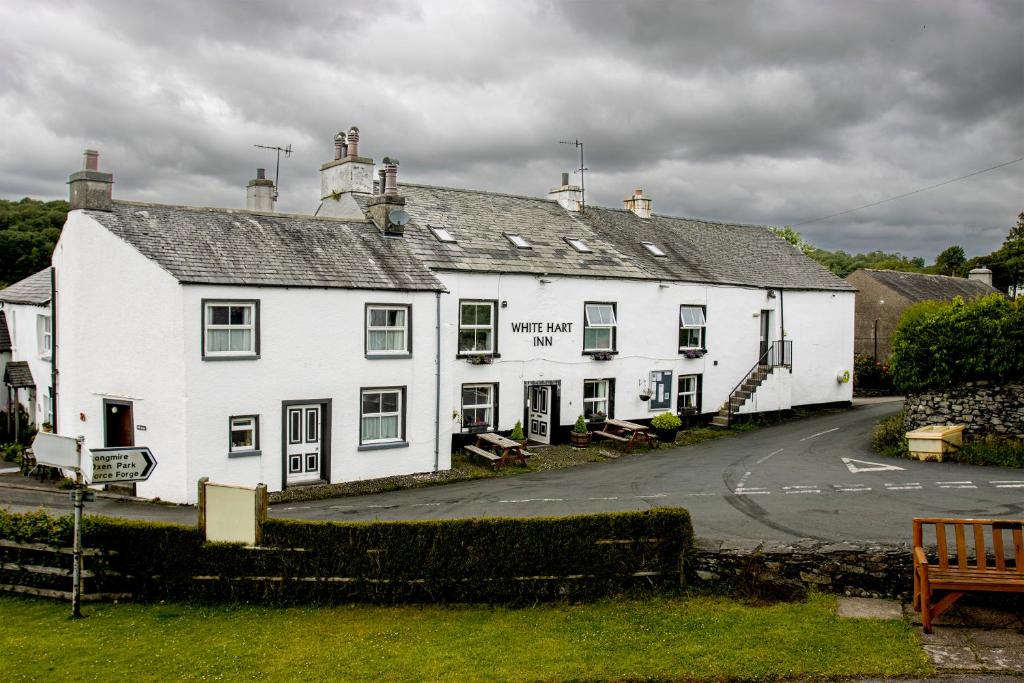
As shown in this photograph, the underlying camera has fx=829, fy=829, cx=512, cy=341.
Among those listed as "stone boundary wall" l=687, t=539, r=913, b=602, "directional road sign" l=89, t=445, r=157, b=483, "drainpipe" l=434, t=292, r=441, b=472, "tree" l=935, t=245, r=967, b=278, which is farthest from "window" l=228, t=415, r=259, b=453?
"tree" l=935, t=245, r=967, b=278

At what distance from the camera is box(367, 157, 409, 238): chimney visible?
82.8 ft

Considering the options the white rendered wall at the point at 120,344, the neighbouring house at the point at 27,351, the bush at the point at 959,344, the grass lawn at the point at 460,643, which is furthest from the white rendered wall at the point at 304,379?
the bush at the point at 959,344

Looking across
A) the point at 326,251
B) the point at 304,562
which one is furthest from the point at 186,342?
the point at 304,562

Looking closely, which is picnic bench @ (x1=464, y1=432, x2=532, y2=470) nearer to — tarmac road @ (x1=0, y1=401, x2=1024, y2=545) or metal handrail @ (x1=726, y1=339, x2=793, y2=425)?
tarmac road @ (x1=0, y1=401, x2=1024, y2=545)

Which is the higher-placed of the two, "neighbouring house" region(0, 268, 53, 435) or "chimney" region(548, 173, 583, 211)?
"chimney" region(548, 173, 583, 211)

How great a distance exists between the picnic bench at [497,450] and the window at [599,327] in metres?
5.02

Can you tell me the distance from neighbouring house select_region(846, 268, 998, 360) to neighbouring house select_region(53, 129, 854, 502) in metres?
15.7

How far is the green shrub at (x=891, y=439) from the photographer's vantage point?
2453cm

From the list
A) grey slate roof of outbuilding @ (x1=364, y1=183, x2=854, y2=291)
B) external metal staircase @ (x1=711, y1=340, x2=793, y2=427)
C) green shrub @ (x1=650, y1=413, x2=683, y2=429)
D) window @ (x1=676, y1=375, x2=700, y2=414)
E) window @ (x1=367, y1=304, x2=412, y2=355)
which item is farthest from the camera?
external metal staircase @ (x1=711, y1=340, x2=793, y2=427)

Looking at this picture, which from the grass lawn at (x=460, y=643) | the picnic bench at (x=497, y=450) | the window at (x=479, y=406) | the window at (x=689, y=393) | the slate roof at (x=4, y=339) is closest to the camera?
the grass lawn at (x=460, y=643)

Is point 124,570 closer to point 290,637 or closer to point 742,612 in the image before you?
point 290,637

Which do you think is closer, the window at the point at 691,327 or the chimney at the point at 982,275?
the window at the point at 691,327

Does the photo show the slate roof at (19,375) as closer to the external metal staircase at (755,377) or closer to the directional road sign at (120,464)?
the directional road sign at (120,464)

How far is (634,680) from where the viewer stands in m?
9.86
